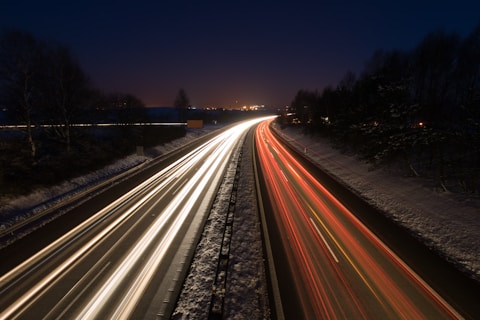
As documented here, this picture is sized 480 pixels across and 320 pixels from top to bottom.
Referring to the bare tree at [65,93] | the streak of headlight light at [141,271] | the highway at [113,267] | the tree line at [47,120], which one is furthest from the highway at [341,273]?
the bare tree at [65,93]

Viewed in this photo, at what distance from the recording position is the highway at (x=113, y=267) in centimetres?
686

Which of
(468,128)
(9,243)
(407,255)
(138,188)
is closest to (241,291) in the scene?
(407,255)

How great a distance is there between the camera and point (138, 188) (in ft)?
58.9

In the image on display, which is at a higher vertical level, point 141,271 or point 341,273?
point 141,271

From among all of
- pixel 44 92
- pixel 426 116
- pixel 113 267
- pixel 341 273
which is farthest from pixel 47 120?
pixel 426 116

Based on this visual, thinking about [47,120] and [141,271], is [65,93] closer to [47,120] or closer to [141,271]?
[47,120]

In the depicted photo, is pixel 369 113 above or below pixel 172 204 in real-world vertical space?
above

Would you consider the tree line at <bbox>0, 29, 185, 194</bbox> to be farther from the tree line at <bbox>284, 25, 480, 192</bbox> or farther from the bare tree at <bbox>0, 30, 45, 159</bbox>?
the tree line at <bbox>284, 25, 480, 192</bbox>

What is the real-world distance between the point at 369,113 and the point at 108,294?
24.1 meters

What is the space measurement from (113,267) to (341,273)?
8526mm

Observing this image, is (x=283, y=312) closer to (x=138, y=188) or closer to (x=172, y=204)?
(x=172, y=204)

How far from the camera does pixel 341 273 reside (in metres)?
8.53

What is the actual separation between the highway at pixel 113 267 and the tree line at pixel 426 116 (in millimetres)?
14919

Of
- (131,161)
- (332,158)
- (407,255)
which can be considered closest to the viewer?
(407,255)
